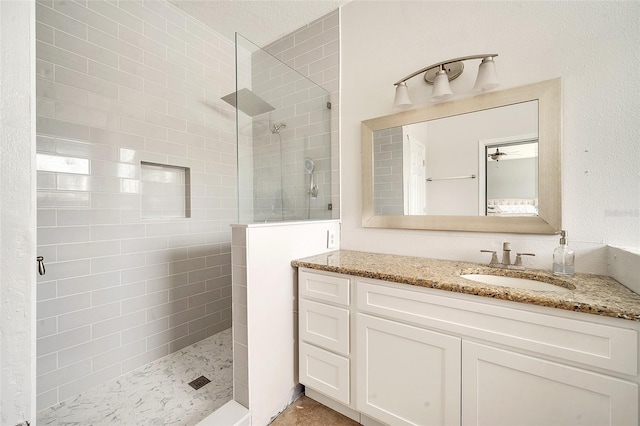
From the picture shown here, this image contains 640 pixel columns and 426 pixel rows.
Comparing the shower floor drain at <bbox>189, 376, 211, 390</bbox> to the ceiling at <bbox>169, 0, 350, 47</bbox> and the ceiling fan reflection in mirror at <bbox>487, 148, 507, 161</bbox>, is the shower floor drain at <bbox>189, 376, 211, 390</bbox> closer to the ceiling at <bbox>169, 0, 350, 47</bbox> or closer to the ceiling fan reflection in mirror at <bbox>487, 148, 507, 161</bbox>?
the ceiling fan reflection in mirror at <bbox>487, 148, 507, 161</bbox>

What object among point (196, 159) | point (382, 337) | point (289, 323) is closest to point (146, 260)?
point (196, 159)

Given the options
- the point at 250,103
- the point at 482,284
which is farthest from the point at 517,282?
the point at 250,103

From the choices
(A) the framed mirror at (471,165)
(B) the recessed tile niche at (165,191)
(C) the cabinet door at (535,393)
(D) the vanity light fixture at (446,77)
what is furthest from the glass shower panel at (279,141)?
(C) the cabinet door at (535,393)

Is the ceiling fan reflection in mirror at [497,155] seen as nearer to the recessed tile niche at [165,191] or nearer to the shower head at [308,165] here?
the shower head at [308,165]

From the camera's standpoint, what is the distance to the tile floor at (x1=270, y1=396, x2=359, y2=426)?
1433 millimetres

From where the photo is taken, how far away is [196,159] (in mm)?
2258

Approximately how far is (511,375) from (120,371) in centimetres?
233

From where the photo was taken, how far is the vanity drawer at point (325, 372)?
1.39m

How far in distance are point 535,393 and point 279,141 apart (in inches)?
74.4

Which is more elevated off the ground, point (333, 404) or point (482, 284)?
point (482, 284)

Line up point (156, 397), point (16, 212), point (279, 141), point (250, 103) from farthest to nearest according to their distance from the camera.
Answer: point (279, 141) < point (250, 103) < point (156, 397) < point (16, 212)

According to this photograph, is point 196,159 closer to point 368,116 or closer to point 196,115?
point 196,115

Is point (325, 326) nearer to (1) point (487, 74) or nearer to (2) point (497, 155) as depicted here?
(2) point (497, 155)

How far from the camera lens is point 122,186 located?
182cm
